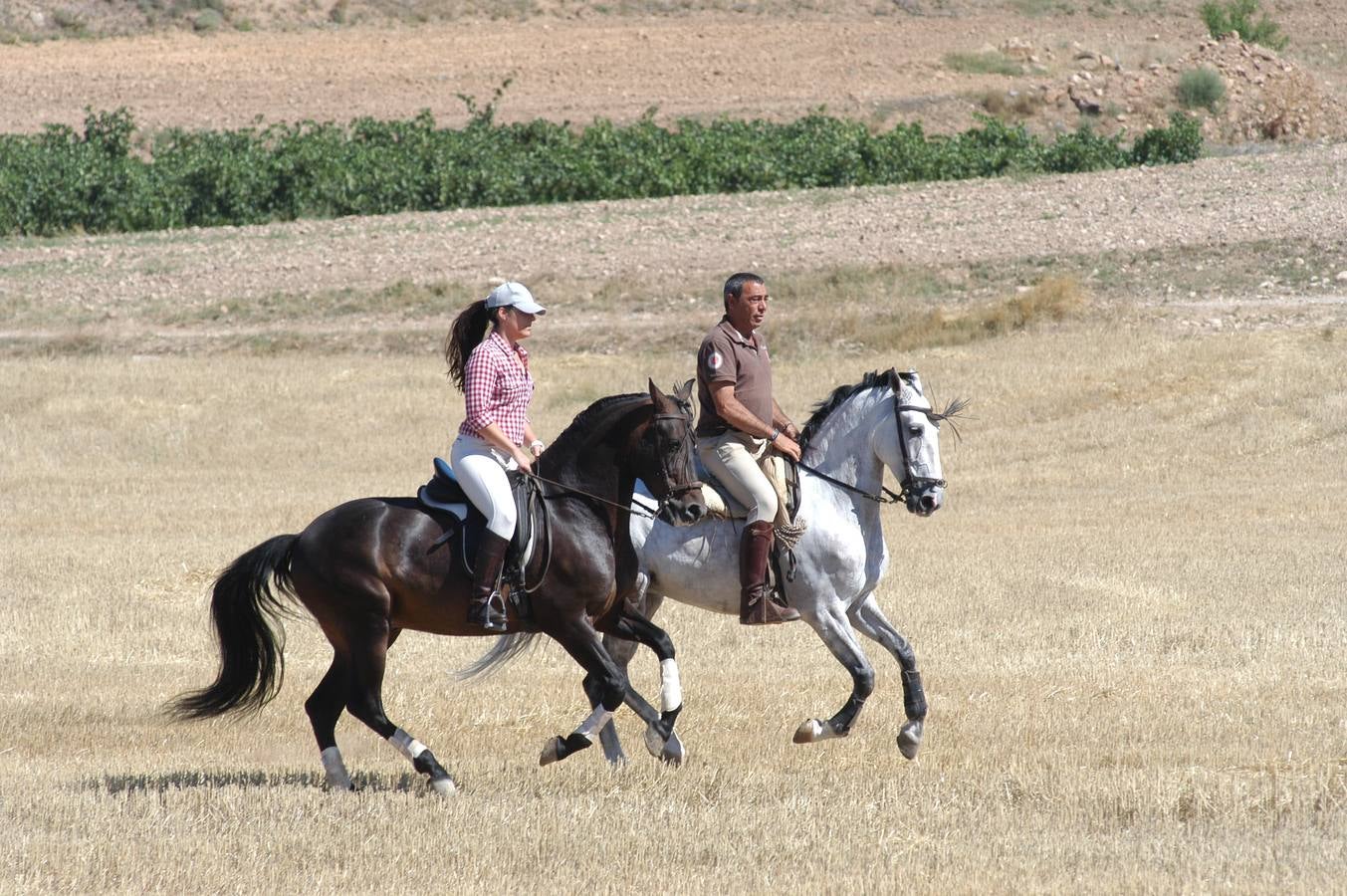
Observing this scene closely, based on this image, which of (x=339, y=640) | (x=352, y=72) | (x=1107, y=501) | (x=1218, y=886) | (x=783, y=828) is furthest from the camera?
(x=352, y=72)

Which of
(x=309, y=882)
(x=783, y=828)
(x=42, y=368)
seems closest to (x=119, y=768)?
(x=309, y=882)

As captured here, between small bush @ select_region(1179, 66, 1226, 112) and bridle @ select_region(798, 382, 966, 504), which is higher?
bridle @ select_region(798, 382, 966, 504)

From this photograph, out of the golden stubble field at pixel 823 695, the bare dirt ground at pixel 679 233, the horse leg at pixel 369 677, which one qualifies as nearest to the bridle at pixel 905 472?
the golden stubble field at pixel 823 695

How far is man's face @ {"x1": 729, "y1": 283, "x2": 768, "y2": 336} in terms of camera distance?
991 centimetres

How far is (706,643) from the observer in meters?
14.0

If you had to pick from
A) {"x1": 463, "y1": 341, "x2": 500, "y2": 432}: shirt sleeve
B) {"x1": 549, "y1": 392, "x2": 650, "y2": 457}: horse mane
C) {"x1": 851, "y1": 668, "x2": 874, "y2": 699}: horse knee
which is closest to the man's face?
{"x1": 549, "y1": 392, "x2": 650, "y2": 457}: horse mane

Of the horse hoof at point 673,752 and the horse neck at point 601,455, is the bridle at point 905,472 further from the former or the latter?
the horse hoof at point 673,752

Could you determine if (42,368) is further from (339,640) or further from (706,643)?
(339,640)

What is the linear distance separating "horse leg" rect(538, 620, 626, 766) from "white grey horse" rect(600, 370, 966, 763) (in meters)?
0.33

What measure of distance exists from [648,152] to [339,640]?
133ft

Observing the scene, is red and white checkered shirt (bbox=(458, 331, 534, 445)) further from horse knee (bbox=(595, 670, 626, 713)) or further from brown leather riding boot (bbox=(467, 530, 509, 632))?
horse knee (bbox=(595, 670, 626, 713))

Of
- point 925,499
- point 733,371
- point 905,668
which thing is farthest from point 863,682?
point 733,371

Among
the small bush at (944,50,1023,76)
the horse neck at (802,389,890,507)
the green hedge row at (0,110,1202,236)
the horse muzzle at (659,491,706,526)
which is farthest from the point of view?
the small bush at (944,50,1023,76)

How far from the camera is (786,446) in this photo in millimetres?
10094
